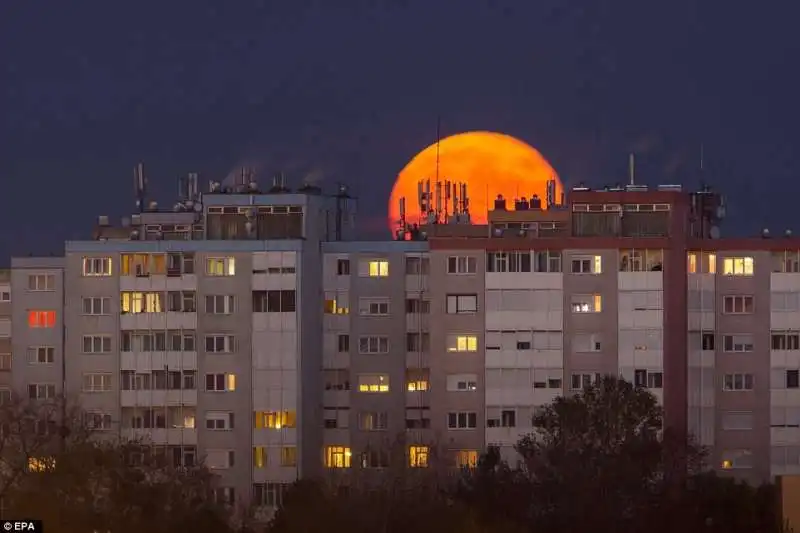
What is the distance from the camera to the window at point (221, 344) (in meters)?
92.6

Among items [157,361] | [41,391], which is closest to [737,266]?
A: [157,361]

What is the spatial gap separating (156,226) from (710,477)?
106 feet

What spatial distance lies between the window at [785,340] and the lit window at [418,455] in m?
13.8

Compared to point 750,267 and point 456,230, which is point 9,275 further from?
point 750,267

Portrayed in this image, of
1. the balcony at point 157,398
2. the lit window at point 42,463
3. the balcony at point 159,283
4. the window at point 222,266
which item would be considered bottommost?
the lit window at point 42,463

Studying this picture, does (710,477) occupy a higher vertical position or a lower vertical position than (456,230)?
lower

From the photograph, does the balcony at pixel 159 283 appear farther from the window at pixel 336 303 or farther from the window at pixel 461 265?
the window at pixel 461 265

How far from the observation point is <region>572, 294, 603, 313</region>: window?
92750mm

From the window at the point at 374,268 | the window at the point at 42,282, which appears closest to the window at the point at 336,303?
the window at the point at 374,268

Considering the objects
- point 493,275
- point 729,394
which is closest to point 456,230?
point 493,275

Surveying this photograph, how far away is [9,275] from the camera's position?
10044cm

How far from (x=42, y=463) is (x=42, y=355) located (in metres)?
20.8

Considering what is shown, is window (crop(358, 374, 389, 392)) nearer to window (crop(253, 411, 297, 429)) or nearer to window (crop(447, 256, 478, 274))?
window (crop(253, 411, 297, 429))

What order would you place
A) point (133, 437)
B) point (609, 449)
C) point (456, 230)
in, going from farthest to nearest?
1. point (456, 230)
2. point (133, 437)
3. point (609, 449)
